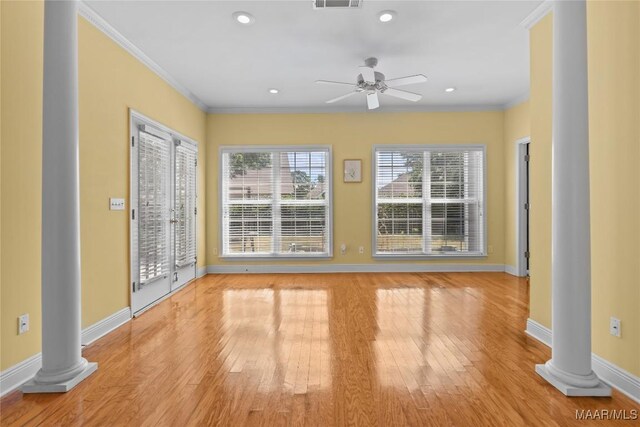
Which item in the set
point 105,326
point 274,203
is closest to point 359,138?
point 274,203

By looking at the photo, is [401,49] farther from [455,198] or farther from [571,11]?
[455,198]

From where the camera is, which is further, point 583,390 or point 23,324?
point 23,324

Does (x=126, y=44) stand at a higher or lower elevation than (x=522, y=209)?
higher

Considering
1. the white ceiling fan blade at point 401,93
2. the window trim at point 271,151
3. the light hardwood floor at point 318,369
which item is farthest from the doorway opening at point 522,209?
the window trim at point 271,151

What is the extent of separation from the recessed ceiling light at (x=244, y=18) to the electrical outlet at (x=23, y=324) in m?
2.88

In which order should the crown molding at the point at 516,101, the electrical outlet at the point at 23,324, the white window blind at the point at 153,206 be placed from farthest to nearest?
1. the crown molding at the point at 516,101
2. the white window blind at the point at 153,206
3. the electrical outlet at the point at 23,324

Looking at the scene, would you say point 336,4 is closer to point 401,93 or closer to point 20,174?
point 401,93

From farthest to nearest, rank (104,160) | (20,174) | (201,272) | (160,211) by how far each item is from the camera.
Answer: (201,272) → (160,211) → (104,160) → (20,174)

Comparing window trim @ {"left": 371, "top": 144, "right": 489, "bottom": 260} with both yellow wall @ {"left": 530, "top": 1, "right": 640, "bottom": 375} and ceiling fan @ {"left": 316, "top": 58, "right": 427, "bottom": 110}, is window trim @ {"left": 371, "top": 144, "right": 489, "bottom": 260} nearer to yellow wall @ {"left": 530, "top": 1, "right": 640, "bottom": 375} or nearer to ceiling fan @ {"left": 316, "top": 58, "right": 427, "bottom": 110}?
ceiling fan @ {"left": 316, "top": 58, "right": 427, "bottom": 110}

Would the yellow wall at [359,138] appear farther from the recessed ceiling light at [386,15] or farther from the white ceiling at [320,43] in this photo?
the recessed ceiling light at [386,15]

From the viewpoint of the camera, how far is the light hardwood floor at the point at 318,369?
192 centimetres

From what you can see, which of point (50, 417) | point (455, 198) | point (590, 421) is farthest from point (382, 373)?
point (455, 198)

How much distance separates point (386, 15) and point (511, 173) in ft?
12.8

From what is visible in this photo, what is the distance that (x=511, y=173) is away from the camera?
579 centimetres
